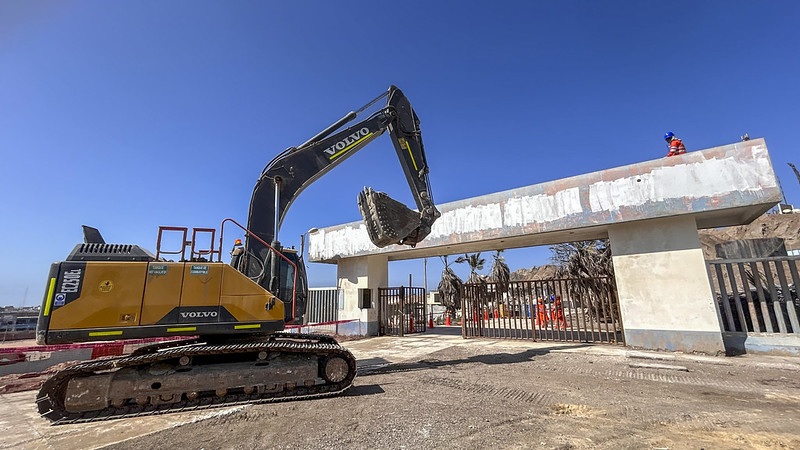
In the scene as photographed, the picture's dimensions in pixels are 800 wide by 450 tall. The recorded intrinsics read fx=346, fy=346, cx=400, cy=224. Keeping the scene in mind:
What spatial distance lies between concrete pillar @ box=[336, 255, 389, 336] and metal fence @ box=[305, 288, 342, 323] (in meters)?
2.28

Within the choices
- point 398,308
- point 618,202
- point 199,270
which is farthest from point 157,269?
point 398,308

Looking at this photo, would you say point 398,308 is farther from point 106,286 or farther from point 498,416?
point 106,286

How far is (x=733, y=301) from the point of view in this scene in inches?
429

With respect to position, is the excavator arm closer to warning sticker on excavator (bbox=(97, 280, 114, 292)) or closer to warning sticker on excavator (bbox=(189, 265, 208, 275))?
warning sticker on excavator (bbox=(189, 265, 208, 275))

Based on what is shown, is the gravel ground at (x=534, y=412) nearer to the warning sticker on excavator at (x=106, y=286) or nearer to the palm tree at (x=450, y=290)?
the warning sticker on excavator at (x=106, y=286)

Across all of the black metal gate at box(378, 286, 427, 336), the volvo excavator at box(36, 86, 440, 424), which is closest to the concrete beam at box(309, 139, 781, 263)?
the black metal gate at box(378, 286, 427, 336)

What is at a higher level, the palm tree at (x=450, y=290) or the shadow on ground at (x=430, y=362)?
the palm tree at (x=450, y=290)

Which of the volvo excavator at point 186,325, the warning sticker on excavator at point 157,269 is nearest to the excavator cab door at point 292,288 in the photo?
the volvo excavator at point 186,325

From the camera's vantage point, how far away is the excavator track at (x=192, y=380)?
5094 millimetres

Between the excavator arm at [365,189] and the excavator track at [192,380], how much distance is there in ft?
4.82

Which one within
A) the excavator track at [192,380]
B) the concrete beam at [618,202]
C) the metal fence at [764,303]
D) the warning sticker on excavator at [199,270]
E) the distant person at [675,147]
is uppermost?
the distant person at [675,147]

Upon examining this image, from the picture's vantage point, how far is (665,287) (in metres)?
10.3

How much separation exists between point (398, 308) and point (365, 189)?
11.2 metres

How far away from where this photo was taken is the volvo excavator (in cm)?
520
